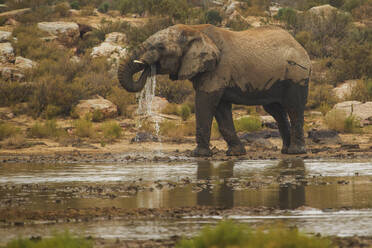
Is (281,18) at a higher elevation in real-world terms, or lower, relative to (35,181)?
higher

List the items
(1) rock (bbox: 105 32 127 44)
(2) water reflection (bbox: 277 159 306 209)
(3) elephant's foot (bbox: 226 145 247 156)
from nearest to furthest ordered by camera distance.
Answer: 1. (2) water reflection (bbox: 277 159 306 209)
2. (3) elephant's foot (bbox: 226 145 247 156)
3. (1) rock (bbox: 105 32 127 44)

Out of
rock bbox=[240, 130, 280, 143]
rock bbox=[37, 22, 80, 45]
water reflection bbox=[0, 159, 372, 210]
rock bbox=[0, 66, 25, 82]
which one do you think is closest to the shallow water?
water reflection bbox=[0, 159, 372, 210]

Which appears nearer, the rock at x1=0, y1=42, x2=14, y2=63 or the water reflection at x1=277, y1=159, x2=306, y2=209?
the water reflection at x1=277, y1=159, x2=306, y2=209

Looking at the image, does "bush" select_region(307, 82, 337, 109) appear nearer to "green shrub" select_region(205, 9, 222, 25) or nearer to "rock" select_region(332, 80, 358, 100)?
"rock" select_region(332, 80, 358, 100)

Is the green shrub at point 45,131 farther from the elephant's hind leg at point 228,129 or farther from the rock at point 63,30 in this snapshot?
the rock at point 63,30

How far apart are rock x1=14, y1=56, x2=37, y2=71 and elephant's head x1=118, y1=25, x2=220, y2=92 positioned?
13676 millimetres

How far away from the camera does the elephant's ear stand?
633 inches

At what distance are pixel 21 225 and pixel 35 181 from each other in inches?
167

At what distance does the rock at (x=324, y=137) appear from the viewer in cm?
1962

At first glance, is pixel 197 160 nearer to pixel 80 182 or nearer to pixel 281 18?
pixel 80 182

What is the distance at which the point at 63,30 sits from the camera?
39469mm

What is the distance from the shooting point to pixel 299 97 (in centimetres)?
1738

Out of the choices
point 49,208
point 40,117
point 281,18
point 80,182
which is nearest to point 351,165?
point 80,182

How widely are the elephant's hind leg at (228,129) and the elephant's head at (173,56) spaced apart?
1.09 meters
